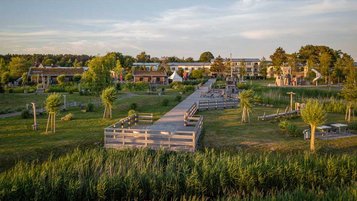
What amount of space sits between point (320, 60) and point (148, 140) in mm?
61936

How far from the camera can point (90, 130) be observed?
56.1ft

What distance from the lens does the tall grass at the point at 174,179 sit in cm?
870

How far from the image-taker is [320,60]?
66438 millimetres

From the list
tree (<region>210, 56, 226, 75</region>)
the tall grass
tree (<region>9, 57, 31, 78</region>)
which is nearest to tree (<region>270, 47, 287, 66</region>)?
tree (<region>210, 56, 226, 75</region>)

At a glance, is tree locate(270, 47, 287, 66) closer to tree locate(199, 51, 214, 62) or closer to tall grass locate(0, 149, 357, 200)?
tree locate(199, 51, 214, 62)

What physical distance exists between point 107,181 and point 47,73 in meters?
62.7

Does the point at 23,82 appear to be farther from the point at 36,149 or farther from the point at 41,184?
the point at 41,184

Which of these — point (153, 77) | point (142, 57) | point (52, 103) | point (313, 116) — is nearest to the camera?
point (313, 116)

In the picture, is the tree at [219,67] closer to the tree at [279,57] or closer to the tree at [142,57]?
the tree at [279,57]

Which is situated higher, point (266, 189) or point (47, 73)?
point (47, 73)

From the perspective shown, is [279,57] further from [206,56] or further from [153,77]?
[206,56]

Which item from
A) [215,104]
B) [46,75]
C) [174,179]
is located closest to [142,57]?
[46,75]

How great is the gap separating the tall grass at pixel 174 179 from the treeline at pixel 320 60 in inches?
2106

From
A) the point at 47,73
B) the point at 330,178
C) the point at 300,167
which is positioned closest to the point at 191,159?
the point at 300,167
